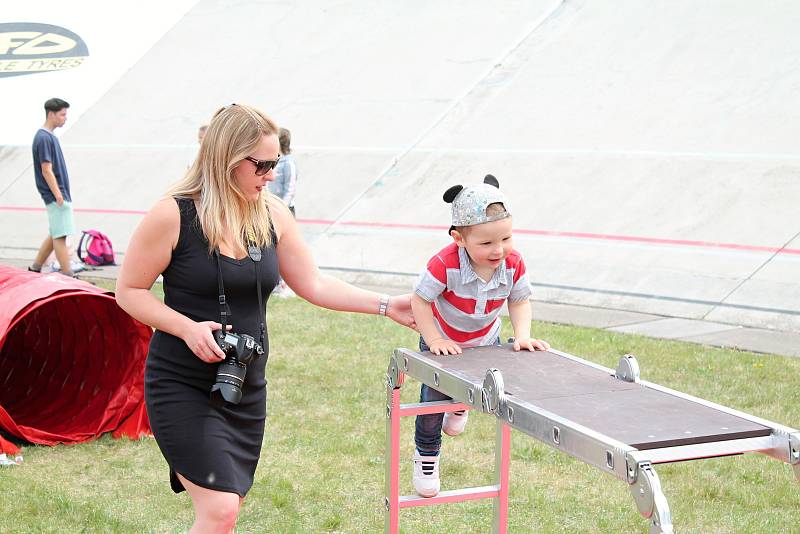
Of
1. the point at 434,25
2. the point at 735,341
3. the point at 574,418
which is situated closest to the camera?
the point at 574,418

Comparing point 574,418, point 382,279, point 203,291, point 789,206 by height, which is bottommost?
point 382,279

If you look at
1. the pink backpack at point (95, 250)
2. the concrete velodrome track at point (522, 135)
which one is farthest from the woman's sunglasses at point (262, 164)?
the pink backpack at point (95, 250)

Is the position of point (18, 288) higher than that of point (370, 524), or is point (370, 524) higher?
point (18, 288)

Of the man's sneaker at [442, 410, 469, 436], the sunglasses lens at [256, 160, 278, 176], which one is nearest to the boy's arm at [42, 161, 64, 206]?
the man's sneaker at [442, 410, 469, 436]

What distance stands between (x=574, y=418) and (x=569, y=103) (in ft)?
43.4

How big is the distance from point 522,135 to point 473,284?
1116 centimetres

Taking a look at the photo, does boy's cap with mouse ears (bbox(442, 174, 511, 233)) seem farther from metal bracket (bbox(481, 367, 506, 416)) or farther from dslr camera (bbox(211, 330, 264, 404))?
dslr camera (bbox(211, 330, 264, 404))

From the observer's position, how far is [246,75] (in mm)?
20203

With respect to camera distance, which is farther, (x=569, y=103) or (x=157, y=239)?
(x=569, y=103)

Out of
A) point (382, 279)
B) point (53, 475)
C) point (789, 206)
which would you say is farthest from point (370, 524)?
point (789, 206)

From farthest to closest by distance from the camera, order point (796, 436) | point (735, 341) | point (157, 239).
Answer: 1. point (735, 341)
2. point (157, 239)
3. point (796, 436)

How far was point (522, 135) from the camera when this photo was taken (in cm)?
1584

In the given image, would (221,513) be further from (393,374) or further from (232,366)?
(393,374)

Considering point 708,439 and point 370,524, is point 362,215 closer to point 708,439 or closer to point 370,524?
point 370,524
